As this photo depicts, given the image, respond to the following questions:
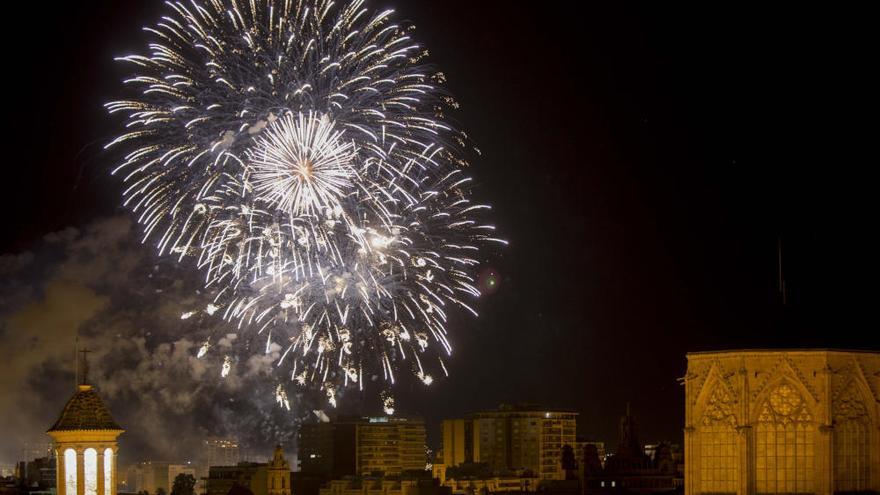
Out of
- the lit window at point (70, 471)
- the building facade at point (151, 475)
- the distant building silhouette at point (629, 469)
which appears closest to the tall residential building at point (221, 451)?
the building facade at point (151, 475)

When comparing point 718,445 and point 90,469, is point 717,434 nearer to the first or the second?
point 718,445

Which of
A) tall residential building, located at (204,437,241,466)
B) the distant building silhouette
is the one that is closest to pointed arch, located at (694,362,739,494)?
the distant building silhouette

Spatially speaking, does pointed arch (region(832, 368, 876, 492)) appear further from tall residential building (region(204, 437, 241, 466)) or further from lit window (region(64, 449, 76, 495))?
tall residential building (region(204, 437, 241, 466))

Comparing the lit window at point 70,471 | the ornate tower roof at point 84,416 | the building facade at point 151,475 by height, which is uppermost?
the ornate tower roof at point 84,416

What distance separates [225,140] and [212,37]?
5214 mm

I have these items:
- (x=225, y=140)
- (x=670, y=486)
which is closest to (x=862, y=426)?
(x=225, y=140)

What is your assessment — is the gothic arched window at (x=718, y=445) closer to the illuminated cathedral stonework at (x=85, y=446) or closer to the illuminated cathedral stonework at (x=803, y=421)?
the illuminated cathedral stonework at (x=803, y=421)

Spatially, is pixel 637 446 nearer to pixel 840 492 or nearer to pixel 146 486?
pixel 146 486

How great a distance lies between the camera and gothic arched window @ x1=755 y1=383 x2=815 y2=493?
2148 inches

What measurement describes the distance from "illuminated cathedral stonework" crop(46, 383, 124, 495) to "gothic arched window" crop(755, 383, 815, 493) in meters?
23.5

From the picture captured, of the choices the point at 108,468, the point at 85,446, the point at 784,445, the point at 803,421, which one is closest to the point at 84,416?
the point at 85,446

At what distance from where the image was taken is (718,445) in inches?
2199

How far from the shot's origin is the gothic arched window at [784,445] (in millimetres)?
54562

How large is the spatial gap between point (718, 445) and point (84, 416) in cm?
2356
